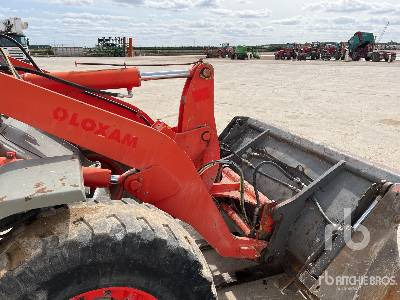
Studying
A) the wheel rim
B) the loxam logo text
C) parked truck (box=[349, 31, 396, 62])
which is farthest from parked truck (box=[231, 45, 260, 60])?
the wheel rim

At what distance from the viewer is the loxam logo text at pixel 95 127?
8.06ft

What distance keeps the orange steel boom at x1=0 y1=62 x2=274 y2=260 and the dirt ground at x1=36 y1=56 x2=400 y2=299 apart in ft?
2.59

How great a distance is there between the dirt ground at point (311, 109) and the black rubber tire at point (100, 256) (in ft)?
4.80

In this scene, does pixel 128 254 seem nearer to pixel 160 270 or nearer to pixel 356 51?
pixel 160 270

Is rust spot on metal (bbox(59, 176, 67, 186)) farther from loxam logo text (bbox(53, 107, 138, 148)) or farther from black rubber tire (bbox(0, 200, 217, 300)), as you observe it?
loxam logo text (bbox(53, 107, 138, 148))

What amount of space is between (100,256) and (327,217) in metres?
1.88

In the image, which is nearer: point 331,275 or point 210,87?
point 331,275

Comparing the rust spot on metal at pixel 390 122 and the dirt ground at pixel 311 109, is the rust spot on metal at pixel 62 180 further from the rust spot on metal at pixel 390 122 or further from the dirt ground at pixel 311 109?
the rust spot on metal at pixel 390 122

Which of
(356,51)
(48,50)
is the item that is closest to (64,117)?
(356,51)

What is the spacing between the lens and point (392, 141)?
8.80 metres

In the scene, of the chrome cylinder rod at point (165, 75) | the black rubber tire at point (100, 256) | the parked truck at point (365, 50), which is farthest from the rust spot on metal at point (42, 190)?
the parked truck at point (365, 50)

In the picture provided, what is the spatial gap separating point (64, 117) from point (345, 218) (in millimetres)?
2040

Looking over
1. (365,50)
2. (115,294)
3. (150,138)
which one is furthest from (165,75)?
(365,50)

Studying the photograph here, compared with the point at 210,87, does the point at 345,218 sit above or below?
below
